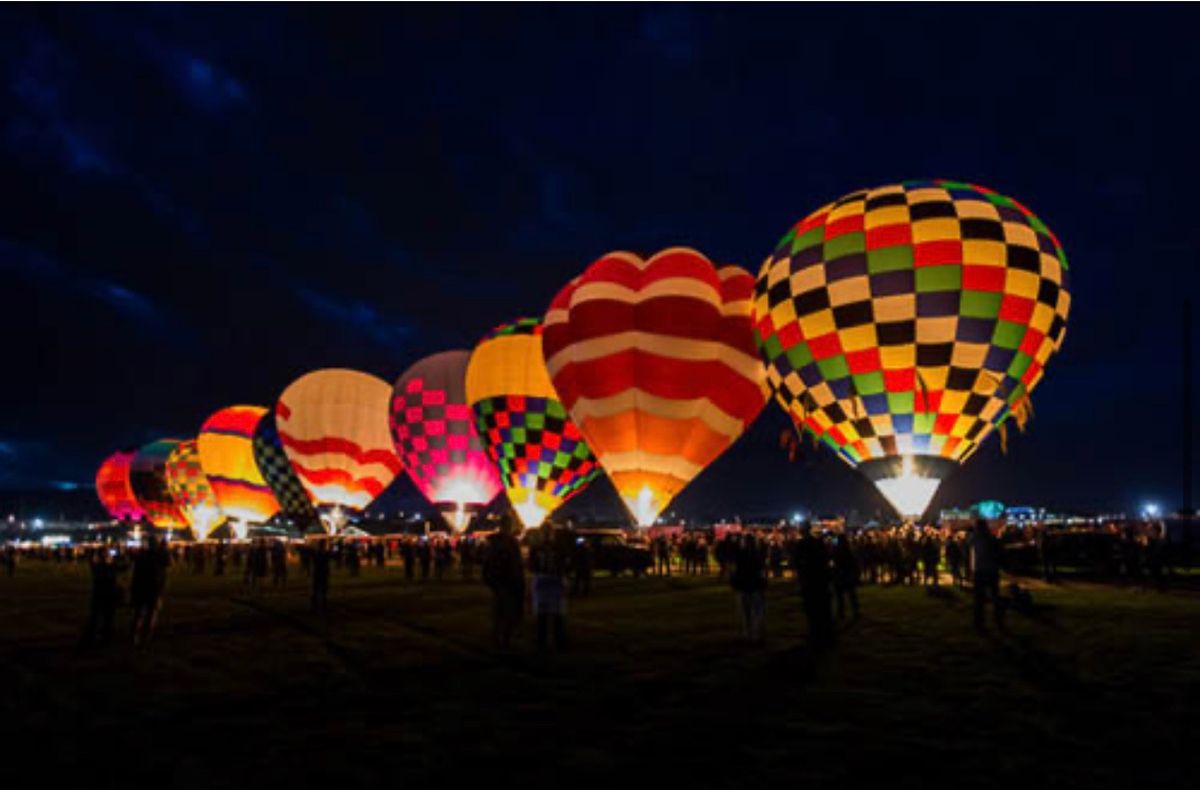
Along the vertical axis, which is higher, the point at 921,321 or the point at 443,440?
the point at 921,321

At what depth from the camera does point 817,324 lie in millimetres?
21125

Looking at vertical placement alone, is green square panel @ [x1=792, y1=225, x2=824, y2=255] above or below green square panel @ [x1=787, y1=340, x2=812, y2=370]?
above

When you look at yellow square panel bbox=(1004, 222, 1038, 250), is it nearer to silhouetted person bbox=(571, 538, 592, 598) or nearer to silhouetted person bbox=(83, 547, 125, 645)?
silhouetted person bbox=(571, 538, 592, 598)

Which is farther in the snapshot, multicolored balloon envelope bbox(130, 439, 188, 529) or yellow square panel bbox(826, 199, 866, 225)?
multicolored balloon envelope bbox(130, 439, 188, 529)

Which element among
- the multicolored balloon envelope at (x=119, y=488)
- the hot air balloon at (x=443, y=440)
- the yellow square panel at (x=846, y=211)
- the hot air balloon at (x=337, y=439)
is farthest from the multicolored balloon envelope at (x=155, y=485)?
the yellow square panel at (x=846, y=211)

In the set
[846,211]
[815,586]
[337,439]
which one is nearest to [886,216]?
[846,211]

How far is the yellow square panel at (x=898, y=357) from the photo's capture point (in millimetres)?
20078

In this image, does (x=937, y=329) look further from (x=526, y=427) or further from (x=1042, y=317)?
(x=526, y=427)

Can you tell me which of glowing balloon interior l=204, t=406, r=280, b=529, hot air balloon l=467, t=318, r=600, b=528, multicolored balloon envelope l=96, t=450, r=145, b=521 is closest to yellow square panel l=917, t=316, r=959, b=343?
hot air balloon l=467, t=318, r=600, b=528

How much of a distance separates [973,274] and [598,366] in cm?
990

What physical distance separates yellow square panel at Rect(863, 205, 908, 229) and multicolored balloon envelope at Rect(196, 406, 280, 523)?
4290 cm

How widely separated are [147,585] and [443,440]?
26.5m

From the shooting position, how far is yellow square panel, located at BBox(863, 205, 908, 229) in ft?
67.1

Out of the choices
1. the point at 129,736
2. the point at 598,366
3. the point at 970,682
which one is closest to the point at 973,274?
the point at 598,366
